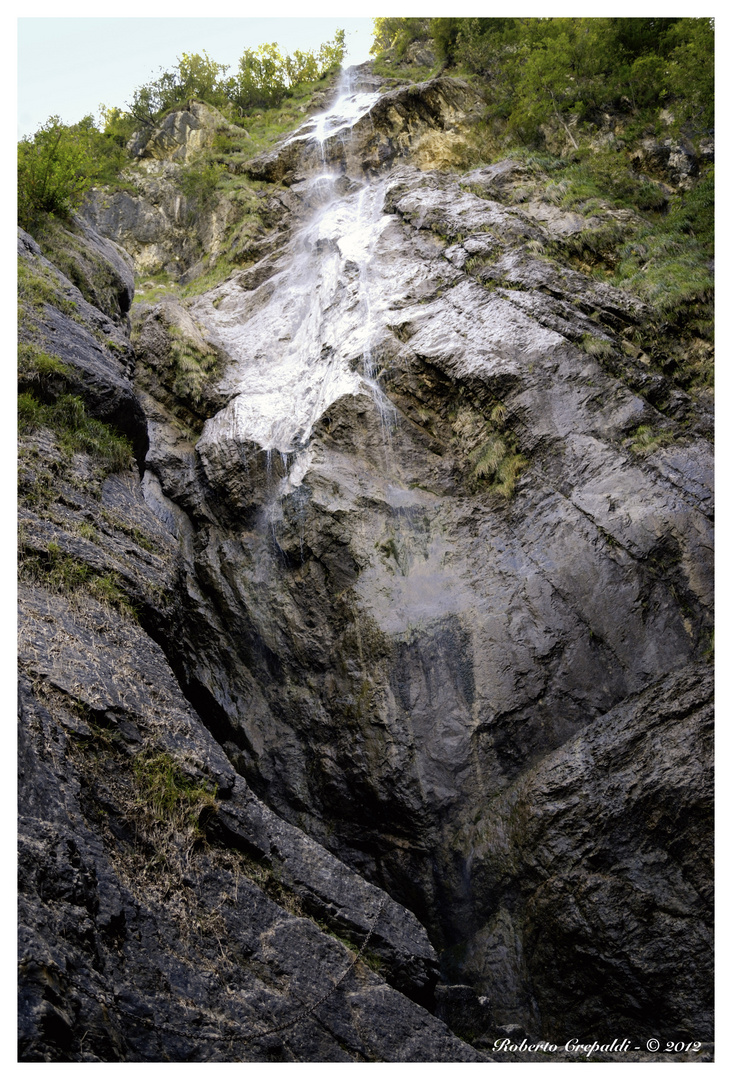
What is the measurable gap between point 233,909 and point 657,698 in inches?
234

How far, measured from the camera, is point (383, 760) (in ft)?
31.9

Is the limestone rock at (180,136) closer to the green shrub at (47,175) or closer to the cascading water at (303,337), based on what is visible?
the cascading water at (303,337)

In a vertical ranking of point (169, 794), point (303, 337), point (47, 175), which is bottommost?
point (169, 794)

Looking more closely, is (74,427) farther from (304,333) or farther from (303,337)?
(304,333)

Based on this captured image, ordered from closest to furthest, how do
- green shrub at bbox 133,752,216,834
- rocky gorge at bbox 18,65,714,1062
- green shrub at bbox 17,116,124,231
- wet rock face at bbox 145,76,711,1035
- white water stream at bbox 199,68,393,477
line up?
rocky gorge at bbox 18,65,714,1062
green shrub at bbox 133,752,216,834
wet rock face at bbox 145,76,711,1035
green shrub at bbox 17,116,124,231
white water stream at bbox 199,68,393,477

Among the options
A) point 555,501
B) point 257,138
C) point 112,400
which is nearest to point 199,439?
point 112,400

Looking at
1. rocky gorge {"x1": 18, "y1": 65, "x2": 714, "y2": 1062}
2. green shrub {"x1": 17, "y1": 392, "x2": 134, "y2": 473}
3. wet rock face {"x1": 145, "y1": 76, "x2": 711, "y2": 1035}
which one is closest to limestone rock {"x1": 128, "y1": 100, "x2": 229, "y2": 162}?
rocky gorge {"x1": 18, "y1": 65, "x2": 714, "y2": 1062}

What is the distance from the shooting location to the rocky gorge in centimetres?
569

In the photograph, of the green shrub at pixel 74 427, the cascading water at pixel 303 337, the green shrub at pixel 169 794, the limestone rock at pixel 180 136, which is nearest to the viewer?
the green shrub at pixel 169 794

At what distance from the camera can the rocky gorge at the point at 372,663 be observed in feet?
18.7

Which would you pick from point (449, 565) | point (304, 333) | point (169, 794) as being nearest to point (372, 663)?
point (449, 565)

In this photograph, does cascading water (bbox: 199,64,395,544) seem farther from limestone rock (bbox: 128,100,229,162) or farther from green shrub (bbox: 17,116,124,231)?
limestone rock (bbox: 128,100,229,162)

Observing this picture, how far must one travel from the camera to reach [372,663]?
33.4 ft

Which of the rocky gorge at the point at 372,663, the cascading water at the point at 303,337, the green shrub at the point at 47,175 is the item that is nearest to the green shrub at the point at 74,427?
the rocky gorge at the point at 372,663
